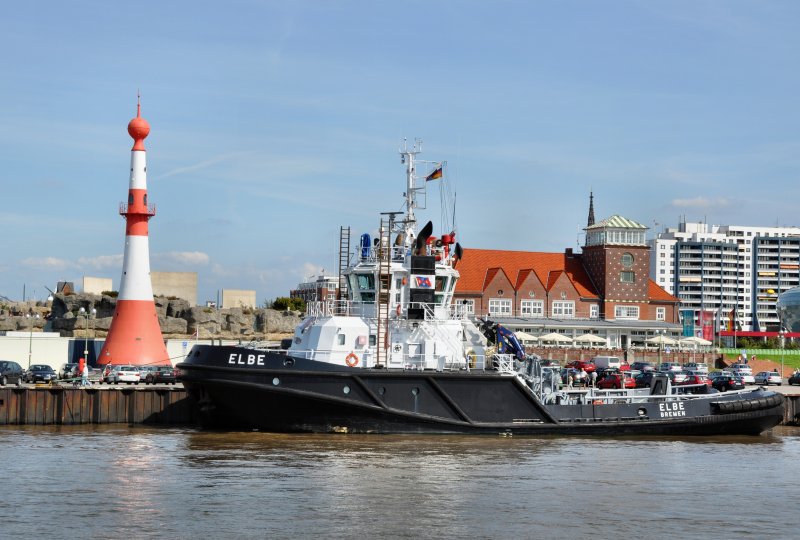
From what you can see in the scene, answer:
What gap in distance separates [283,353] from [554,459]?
798 centimetres

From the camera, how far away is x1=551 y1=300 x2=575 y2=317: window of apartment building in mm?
79125

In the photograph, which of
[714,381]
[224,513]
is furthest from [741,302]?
[224,513]

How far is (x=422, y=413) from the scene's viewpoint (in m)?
29.0

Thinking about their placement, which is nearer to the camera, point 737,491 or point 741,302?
point 737,491

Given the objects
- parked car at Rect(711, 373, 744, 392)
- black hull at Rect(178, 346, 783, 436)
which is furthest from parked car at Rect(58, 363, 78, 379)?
parked car at Rect(711, 373, 744, 392)

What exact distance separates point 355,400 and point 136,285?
17.4 m

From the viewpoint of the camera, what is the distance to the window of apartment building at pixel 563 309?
260ft

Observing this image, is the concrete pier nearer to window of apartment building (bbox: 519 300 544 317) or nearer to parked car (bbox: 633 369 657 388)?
parked car (bbox: 633 369 657 388)

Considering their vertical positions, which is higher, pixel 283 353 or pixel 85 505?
pixel 283 353

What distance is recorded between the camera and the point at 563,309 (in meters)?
79.3

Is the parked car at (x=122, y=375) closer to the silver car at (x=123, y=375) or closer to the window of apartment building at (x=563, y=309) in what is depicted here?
the silver car at (x=123, y=375)

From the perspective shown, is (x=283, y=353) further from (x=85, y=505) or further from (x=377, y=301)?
(x=85, y=505)

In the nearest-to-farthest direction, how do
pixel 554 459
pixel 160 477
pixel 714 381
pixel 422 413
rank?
pixel 160 477
pixel 554 459
pixel 422 413
pixel 714 381

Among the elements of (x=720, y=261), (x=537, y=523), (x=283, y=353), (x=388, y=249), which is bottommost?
(x=537, y=523)
